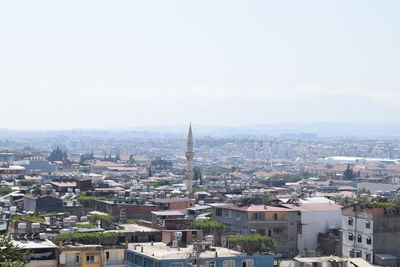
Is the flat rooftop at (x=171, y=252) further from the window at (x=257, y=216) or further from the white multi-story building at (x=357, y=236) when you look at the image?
the window at (x=257, y=216)

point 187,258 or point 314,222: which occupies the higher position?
point 187,258

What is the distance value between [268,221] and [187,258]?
20.0 meters

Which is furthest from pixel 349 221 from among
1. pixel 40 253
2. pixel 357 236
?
pixel 40 253

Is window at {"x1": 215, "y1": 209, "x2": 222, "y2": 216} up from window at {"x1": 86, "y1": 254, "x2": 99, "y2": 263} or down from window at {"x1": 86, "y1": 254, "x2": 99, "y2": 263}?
down

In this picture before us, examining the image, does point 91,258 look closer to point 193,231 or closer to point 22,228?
point 22,228

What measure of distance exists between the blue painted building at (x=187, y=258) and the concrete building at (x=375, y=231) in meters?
9.21

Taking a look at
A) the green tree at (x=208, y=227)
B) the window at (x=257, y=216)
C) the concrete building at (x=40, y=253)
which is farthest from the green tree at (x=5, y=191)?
the concrete building at (x=40, y=253)

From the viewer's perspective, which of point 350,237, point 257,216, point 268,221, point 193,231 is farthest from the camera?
point 268,221

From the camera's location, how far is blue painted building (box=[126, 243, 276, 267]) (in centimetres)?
3200

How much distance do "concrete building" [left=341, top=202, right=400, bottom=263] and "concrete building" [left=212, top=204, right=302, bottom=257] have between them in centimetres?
854

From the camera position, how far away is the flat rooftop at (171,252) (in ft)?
108

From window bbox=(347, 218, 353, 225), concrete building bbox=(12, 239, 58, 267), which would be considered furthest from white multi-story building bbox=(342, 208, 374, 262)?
concrete building bbox=(12, 239, 58, 267)

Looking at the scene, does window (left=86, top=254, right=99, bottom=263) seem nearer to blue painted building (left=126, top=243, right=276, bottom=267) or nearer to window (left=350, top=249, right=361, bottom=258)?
blue painted building (left=126, top=243, right=276, bottom=267)

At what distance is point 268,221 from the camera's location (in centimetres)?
5188
